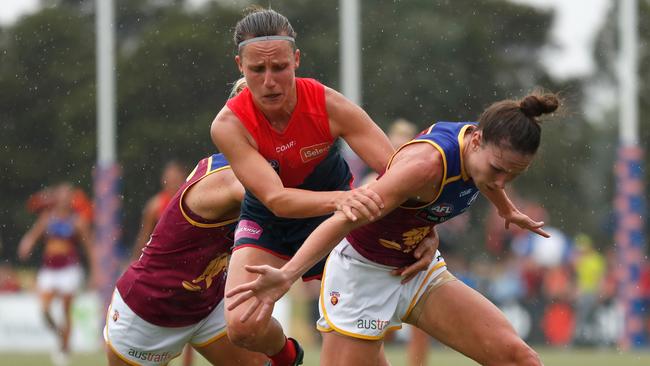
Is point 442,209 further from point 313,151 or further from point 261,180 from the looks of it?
point 261,180

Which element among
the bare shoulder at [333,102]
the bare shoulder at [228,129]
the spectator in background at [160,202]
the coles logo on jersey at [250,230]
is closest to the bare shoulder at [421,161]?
the bare shoulder at [333,102]

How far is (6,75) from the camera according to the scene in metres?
19.5

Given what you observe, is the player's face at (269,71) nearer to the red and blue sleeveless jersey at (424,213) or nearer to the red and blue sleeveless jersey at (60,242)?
the red and blue sleeveless jersey at (424,213)

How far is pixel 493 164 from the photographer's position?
542cm

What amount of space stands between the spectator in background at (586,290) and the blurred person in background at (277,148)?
11.6 m

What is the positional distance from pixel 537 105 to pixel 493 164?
0.32 meters

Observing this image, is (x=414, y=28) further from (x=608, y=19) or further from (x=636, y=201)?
(x=608, y=19)

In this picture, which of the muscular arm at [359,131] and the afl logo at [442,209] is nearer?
the afl logo at [442,209]

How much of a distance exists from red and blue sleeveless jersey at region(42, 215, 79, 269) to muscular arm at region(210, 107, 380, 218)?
976cm

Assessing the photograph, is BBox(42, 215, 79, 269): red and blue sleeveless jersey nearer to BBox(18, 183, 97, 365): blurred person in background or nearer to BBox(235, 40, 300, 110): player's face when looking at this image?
BBox(18, 183, 97, 365): blurred person in background

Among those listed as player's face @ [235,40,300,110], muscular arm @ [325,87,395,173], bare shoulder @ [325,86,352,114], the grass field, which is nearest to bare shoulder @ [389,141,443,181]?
muscular arm @ [325,87,395,173]

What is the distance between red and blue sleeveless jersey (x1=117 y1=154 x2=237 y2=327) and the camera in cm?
629

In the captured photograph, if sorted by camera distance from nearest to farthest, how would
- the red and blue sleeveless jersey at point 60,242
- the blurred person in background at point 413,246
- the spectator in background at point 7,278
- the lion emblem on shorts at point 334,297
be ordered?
1. the blurred person in background at point 413,246
2. the lion emblem on shorts at point 334,297
3. the red and blue sleeveless jersey at point 60,242
4. the spectator in background at point 7,278

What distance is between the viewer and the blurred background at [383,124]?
1720cm
